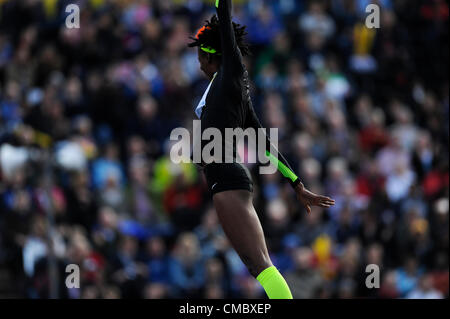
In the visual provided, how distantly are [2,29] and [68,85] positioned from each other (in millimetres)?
1920

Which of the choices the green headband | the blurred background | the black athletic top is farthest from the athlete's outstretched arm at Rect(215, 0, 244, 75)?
the blurred background

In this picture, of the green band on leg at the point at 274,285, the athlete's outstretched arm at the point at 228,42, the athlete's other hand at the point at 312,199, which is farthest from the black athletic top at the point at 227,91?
the green band on leg at the point at 274,285

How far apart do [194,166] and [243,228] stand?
719 cm

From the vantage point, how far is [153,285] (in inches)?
429

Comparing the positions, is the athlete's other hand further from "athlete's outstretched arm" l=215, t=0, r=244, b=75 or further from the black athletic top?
"athlete's outstretched arm" l=215, t=0, r=244, b=75

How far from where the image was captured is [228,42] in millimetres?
5793

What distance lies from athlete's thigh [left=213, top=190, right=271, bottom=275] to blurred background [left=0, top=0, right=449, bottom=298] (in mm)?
4631

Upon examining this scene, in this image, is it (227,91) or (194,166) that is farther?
(194,166)

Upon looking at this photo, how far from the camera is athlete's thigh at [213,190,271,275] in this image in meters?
5.71

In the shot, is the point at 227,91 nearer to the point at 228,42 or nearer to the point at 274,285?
the point at 228,42

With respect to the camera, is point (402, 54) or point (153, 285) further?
point (402, 54)

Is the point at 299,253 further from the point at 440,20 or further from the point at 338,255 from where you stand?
the point at 440,20

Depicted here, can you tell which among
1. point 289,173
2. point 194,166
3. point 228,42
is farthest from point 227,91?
point 194,166
